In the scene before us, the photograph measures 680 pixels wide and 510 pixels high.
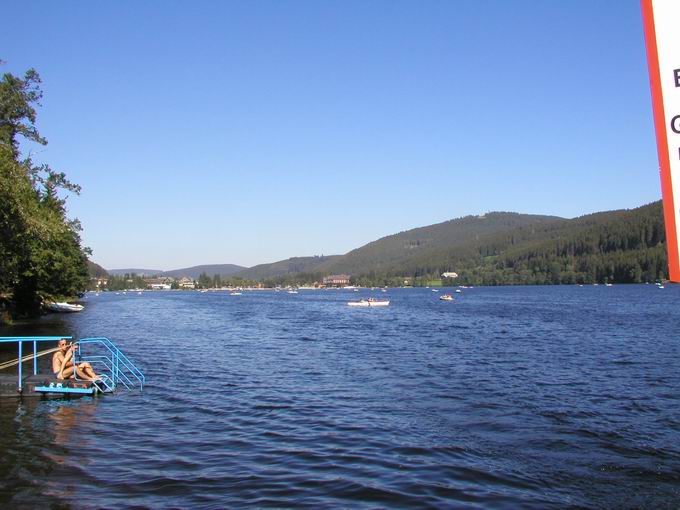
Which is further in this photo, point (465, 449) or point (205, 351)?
point (205, 351)

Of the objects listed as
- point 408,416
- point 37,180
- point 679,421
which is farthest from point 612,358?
point 37,180

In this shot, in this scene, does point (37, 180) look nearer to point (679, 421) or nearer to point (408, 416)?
point (408, 416)

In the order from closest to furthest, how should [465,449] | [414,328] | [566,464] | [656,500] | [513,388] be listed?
[656,500]
[566,464]
[465,449]
[513,388]
[414,328]

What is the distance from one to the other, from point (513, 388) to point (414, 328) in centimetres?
3685

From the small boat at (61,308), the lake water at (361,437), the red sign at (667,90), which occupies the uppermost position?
the red sign at (667,90)

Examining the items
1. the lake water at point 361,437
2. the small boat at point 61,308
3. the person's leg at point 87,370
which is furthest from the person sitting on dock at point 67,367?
the small boat at point 61,308

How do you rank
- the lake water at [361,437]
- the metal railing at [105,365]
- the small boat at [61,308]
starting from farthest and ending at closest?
1. the small boat at [61,308]
2. the metal railing at [105,365]
3. the lake water at [361,437]

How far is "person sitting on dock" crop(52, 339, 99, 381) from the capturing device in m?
23.6

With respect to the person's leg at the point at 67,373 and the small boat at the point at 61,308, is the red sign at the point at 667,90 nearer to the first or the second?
the person's leg at the point at 67,373

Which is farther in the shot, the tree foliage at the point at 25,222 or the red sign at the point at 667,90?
the tree foliage at the point at 25,222

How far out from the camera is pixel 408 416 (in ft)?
67.7

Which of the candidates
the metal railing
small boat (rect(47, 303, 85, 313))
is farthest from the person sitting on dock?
small boat (rect(47, 303, 85, 313))

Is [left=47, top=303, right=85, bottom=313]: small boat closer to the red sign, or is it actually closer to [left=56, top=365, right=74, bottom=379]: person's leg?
[left=56, top=365, right=74, bottom=379]: person's leg

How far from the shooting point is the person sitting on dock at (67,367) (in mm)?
23625
